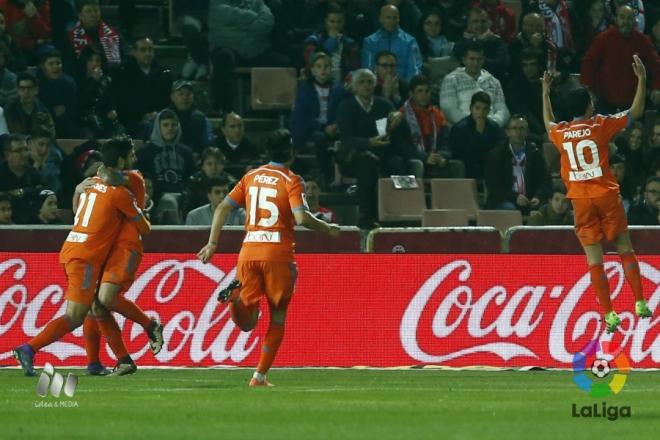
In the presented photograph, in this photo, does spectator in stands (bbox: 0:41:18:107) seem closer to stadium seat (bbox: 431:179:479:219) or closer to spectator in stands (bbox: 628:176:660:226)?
stadium seat (bbox: 431:179:479:219)

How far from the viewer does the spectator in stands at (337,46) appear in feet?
73.6

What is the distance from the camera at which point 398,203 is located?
2088cm

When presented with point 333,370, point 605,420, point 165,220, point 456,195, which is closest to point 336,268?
point 333,370

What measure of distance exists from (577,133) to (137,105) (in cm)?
748

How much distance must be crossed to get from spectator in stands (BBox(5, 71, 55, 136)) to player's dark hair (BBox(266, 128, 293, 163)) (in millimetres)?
6809

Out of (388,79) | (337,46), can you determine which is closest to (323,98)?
(388,79)

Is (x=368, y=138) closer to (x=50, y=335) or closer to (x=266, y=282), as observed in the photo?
(x=50, y=335)

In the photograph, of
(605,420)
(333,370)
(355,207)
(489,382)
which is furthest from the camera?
(355,207)

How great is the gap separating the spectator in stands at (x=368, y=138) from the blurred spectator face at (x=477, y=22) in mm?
2441

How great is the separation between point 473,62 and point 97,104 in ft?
16.1

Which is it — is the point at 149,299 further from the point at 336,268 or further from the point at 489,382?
the point at 489,382

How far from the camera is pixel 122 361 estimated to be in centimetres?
1526

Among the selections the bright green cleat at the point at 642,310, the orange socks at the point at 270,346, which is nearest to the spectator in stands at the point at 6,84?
the orange socks at the point at 270,346

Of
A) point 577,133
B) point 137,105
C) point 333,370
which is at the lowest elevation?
point 333,370
